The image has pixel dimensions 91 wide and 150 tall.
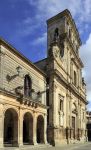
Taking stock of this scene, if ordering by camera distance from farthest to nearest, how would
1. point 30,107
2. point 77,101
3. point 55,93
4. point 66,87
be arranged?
1. point 77,101
2. point 66,87
3. point 55,93
4. point 30,107

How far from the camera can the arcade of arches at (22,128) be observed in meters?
25.4

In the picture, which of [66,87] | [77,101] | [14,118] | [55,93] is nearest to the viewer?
[14,118]

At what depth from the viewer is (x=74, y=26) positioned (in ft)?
166

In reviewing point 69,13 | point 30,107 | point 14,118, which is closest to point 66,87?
point 69,13

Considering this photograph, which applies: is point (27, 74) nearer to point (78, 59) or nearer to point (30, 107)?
point (30, 107)

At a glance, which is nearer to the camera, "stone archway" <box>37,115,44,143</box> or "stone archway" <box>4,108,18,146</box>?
"stone archway" <box>4,108,18,146</box>

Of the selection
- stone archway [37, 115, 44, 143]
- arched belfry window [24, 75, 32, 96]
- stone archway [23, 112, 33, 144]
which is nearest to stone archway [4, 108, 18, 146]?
stone archway [23, 112, 33, 144]

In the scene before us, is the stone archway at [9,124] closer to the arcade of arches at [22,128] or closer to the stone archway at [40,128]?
the arcade of arches at [22,128]

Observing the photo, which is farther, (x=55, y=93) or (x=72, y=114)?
(x=72, y=114)

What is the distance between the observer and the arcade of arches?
25.4 m

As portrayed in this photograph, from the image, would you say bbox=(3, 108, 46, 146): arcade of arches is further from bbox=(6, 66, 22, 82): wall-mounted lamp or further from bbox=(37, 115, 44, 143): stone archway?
bbox=(6, 66, 22, 82): wall-mounted lamp

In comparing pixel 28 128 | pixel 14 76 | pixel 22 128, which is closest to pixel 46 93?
pixel 28 128

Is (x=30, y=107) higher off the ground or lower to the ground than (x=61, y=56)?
lower

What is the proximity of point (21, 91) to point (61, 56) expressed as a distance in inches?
664
